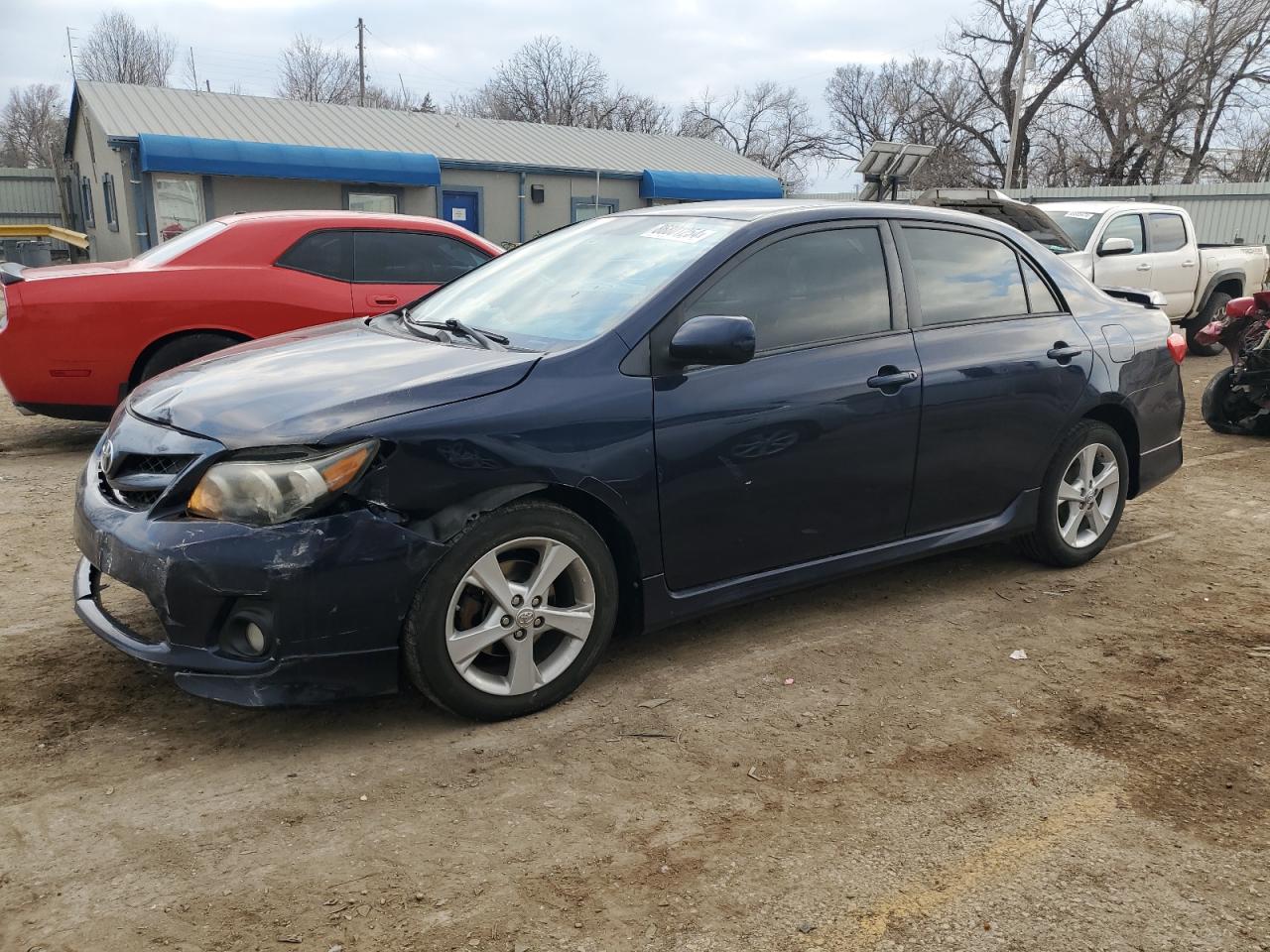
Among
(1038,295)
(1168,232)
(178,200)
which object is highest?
(178,200)

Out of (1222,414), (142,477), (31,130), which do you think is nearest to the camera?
(142,477)

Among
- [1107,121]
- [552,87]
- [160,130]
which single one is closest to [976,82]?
[1107,121]

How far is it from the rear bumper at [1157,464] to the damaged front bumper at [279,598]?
3.75m

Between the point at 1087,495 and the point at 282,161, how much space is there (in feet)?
62.1

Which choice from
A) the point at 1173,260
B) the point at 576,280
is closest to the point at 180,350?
the point at 576,280

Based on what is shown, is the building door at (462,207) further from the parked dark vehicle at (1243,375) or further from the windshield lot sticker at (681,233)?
the windshield lot sticker at (681,233)

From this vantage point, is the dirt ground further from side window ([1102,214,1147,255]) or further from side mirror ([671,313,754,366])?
side window ([1102,214,1147,255])

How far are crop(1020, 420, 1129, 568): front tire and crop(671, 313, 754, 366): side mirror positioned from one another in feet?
6.55

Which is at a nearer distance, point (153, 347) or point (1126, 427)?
point (1126, 427)

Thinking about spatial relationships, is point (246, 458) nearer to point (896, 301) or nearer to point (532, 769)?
point (532, 769)

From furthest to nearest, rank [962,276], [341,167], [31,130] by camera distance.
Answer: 1. [31,130]
2. [341,167]
3. [962,276]

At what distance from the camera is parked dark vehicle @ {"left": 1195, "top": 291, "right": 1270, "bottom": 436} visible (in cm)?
827

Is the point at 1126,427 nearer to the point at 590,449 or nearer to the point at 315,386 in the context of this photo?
the point at 590,449

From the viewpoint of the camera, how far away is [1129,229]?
1180 centimetres
